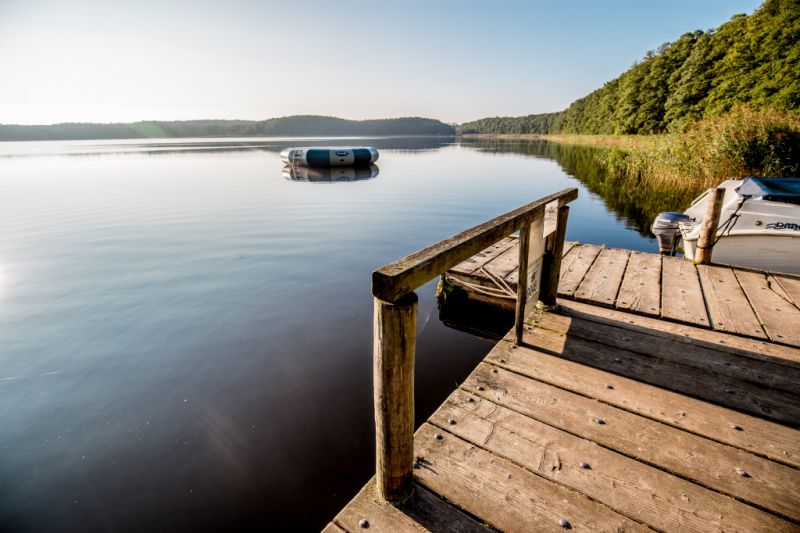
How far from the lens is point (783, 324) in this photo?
4250 mm

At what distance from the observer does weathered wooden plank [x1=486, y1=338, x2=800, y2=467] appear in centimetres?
264

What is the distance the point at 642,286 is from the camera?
5.49 metres

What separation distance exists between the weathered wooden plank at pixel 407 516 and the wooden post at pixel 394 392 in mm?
65

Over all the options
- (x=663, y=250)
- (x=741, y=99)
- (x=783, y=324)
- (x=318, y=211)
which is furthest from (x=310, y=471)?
(x=741, y=99)

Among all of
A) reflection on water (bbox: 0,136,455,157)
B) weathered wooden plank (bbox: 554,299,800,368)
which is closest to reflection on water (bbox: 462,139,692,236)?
weathered wooden plank (bbox: 554,299,800,368)

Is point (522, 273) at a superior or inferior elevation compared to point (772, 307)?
superior

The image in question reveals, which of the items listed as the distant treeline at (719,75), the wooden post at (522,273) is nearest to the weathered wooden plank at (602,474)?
the wooden post at (522,273)

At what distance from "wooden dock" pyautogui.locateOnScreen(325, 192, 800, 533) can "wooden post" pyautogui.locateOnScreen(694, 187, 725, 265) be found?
176 cm

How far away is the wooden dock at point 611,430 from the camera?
6.97ft

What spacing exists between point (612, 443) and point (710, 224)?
5.28m

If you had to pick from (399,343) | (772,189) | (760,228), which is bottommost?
(760,228)

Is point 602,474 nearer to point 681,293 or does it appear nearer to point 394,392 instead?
→ point 394,392

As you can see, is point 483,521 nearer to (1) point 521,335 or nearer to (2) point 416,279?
(2) point 416,279

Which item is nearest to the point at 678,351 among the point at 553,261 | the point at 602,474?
the point at 553,261
